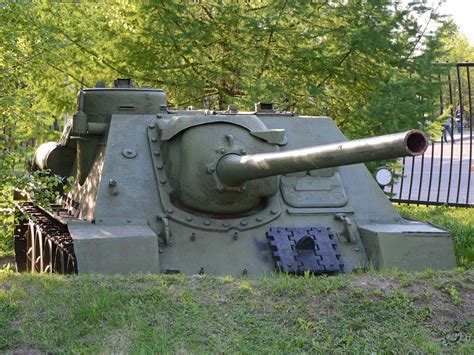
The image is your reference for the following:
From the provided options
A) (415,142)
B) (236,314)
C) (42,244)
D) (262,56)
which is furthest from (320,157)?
(262,56)

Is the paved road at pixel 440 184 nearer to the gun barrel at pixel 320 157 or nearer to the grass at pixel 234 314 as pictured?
the gun barrel at pixel 320 157

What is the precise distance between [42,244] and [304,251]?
2.95m

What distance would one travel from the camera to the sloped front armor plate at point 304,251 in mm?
7488

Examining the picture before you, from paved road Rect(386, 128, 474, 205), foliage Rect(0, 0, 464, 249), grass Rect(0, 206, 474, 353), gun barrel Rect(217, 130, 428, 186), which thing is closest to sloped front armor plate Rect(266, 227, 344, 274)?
gun barrel Rect(217, 130, 428, 186)

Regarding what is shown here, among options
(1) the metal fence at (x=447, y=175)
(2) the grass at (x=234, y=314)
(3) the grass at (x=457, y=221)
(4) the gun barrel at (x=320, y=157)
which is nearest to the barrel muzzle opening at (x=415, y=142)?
(4) the gun barrel at (x=320, y=157)

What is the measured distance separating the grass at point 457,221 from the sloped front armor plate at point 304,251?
1676 millimetres

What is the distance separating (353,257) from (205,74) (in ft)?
20.4

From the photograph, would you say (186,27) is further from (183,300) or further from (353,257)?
(183,300)

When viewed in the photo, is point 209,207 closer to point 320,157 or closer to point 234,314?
point 320,157

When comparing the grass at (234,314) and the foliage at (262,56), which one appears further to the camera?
the foliage at (262,56)

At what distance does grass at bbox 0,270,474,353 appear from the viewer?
214 inches

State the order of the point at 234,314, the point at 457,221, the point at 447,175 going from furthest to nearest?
1. the point at 447,175
2. the point at 457,221
3. the point at 234,314

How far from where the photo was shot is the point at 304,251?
7.63 meters

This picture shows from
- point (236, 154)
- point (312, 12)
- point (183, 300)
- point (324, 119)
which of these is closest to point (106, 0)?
point (312, 12)
